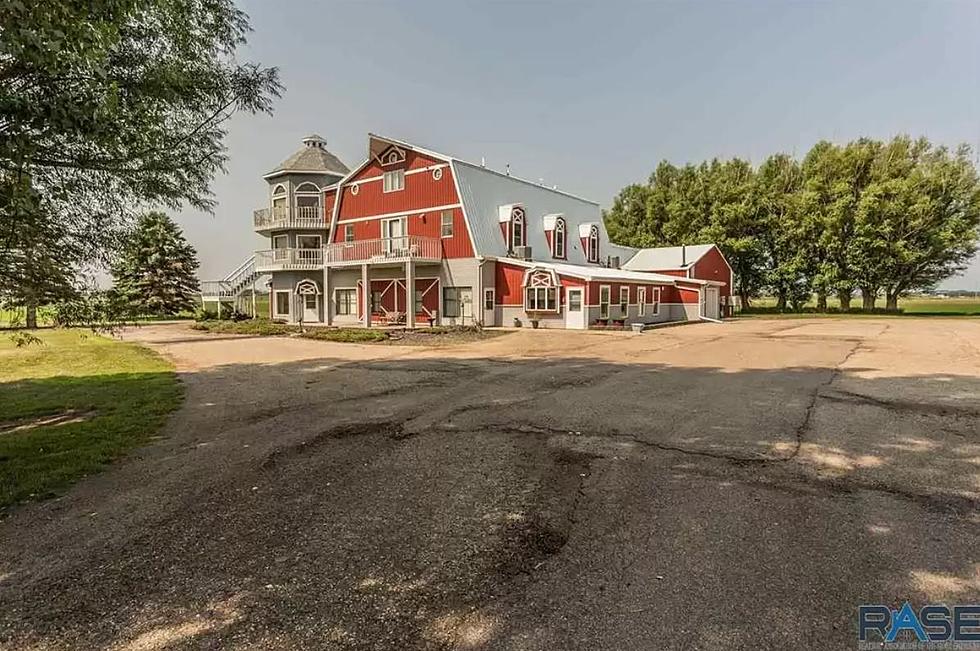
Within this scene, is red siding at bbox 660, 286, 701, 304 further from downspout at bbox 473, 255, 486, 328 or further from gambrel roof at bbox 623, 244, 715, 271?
downspout at bbox 473, 255, 486, 328

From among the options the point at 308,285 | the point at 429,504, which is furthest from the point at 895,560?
the point at 308,285

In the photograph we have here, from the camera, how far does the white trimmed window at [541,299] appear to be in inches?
964

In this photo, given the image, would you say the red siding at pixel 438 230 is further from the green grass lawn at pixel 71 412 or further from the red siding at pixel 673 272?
the red siding at pixel 673 272

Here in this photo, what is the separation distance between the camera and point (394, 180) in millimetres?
28172

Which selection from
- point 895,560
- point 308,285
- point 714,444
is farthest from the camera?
point 308,285

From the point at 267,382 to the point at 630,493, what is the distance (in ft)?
28.5

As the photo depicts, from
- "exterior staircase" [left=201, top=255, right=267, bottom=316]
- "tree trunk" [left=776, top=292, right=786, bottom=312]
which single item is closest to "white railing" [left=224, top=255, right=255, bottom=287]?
"exterior staircase" [left=201, top=255, right=267, bottom=316]

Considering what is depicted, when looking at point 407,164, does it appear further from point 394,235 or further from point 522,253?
point 522,253

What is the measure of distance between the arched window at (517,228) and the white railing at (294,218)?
39.6ft

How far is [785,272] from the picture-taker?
42.8 metres

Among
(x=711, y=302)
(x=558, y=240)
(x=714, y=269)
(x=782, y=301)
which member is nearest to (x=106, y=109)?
(x=558, y=240)

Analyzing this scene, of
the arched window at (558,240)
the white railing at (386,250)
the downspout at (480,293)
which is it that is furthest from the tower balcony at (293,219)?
the arched window at (558,240)

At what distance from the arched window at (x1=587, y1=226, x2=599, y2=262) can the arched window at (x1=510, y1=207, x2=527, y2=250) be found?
23.8 feet

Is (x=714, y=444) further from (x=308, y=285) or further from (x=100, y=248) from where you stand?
(x=308, y=285)
